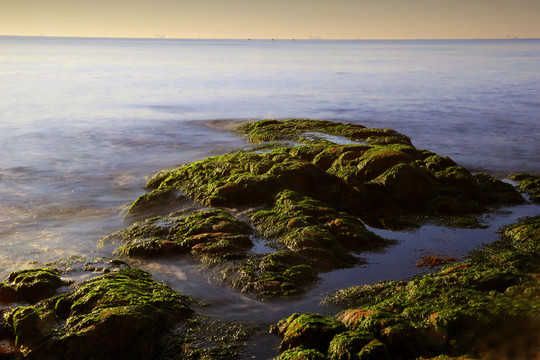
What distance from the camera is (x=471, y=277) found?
765 cm

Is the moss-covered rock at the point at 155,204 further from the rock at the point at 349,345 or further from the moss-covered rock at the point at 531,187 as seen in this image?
the moss-covered rock at the point at 531,187

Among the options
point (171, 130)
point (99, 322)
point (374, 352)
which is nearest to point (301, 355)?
point (374, 352)

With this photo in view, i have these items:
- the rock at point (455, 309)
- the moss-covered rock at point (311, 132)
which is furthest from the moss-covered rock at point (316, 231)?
the moss-covered rock at point (311, 132)

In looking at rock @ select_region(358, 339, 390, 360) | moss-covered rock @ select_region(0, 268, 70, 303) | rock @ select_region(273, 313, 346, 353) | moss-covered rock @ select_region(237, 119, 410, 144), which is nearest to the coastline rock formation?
rock @ select_region(273, 313, 346, 353)

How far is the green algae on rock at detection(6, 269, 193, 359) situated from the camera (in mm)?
6445

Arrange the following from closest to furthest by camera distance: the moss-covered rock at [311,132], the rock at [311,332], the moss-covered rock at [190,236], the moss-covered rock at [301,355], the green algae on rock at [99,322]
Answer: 1. the moss-covered rock at [301,355]
2. the rock at [311,332]
3. the green algae on rock at [99,322]
4. the moss-covered rock at [190,236]
5. the moss-covered rock at [311,132]

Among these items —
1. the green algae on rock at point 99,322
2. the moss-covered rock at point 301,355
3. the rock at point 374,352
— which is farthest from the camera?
the green algae on rock at point 99,322

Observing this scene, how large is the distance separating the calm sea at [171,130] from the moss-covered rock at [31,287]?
186 centimetres

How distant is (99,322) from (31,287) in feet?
6.00

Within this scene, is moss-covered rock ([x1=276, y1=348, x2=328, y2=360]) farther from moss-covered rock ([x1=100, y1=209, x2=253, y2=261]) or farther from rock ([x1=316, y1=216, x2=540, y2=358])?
moss-covered rock ([x1=100, y1=209, x2=253, y2=261])

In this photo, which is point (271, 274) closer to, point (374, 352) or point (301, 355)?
point (301, 355)

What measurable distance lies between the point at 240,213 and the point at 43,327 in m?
5.61

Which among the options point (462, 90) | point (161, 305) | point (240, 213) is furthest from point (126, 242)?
point (462, 90)

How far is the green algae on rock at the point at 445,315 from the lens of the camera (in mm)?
5949
